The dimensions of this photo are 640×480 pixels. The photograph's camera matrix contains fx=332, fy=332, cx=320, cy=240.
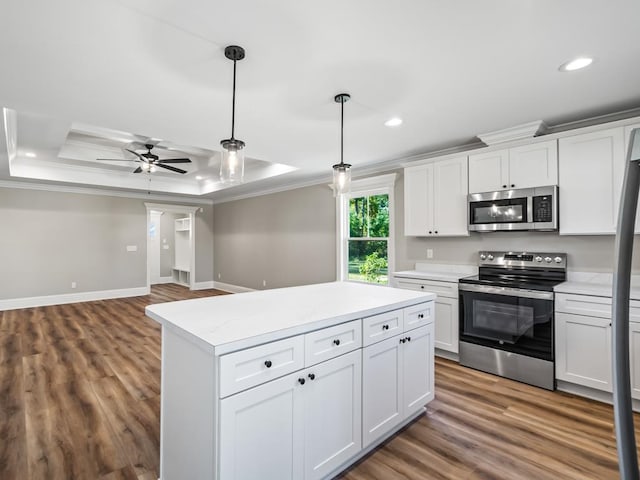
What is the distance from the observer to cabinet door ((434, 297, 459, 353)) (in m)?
3.52

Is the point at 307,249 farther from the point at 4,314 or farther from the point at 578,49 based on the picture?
the point at 4,314

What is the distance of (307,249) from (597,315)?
4.26 m

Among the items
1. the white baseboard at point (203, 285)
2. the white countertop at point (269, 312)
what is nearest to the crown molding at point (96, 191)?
the white baseboard at point (203, 285)

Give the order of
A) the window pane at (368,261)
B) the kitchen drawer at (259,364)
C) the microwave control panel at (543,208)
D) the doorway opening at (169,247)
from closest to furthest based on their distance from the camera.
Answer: the kitchen drawer at (259,364), the microwave control panel at (543,208), the window pane at (368,261), the doorway opening at (169,247)

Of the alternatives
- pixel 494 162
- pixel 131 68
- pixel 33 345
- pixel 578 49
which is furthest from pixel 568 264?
pixel 33 345

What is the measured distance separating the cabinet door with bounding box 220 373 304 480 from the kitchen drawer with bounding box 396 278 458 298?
2.43m

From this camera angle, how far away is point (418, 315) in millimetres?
2367

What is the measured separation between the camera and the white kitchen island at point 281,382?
54.4 inches

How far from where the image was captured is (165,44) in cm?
195

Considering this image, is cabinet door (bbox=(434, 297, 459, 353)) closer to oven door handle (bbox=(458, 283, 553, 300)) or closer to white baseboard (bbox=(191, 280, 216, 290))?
oven door handle (bbox=(458, 283, 553, 300))

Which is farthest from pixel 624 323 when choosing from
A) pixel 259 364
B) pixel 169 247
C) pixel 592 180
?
pixel 169 247

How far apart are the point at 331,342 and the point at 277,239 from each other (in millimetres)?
5133

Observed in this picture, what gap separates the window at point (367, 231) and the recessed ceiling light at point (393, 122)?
1361 mm

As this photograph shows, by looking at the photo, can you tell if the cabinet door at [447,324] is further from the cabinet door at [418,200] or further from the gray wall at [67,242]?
the gray wall at [67,242]
